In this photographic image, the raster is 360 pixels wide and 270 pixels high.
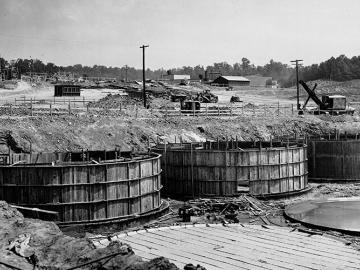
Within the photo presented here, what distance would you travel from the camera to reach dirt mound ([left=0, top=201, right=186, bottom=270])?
14.0m

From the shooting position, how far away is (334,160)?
127 feet

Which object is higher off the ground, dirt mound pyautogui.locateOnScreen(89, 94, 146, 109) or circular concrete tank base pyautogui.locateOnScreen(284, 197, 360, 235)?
dirt mound pyautogui.locateOnScreen(89, 94, 146, 109)

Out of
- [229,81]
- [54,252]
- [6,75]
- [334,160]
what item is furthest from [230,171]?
[229,81]

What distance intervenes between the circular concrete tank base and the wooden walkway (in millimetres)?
2356

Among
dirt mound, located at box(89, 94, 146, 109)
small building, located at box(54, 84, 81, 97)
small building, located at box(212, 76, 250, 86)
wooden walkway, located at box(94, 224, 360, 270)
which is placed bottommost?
wooden walkway, located at box(94, 224, 360, 270)

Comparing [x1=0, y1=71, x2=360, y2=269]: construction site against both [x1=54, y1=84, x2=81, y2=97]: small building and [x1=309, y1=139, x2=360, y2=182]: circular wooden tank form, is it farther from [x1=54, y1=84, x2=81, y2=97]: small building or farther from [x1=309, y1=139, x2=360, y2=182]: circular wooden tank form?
[x1=54, y1=84, x2=81, y2=97]: small building

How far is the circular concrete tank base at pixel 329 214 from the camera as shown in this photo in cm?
2338

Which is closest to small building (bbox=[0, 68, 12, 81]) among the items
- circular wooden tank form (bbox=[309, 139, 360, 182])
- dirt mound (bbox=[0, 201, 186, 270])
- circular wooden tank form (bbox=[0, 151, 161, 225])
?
circular wooden tank form (bbox=[309, 139, 360, 182])

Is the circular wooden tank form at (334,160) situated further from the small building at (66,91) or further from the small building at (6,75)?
the small building at (6,75)

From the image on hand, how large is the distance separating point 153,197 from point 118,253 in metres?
12.8

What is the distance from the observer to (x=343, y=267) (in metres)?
17.1

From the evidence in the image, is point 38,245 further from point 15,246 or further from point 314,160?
point 314,160

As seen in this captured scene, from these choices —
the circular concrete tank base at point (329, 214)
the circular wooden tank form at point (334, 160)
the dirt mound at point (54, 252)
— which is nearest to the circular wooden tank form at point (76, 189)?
the dirt mound at point (54, 252)

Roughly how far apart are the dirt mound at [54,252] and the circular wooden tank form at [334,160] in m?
26.7
